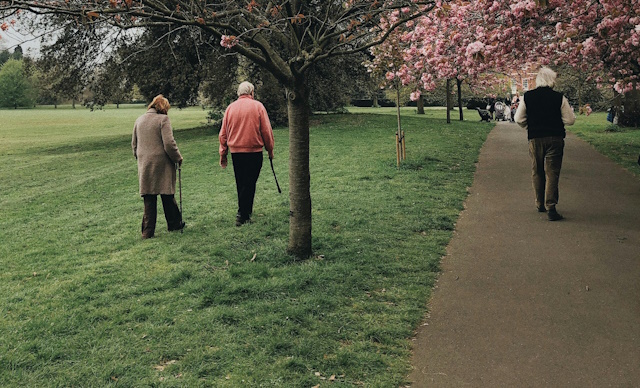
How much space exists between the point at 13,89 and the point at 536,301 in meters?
105

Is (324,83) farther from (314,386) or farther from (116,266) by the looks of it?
(314,386)

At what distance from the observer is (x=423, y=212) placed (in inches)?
370

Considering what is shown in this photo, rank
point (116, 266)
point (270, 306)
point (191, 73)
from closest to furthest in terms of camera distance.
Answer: point (270, 306), point (116, 266), point (191, 73)

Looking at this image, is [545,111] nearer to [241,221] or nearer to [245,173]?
[245,173]

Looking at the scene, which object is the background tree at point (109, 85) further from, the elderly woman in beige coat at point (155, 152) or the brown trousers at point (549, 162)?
the brown trousers at point (549, 162)

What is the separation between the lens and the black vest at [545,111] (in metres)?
8.45

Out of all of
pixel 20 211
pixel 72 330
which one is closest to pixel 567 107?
pixel 72 330

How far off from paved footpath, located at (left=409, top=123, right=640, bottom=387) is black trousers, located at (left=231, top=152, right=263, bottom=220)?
3005 millimetres

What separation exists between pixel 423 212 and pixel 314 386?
19.0 feet

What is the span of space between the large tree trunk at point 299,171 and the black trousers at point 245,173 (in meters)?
1.87

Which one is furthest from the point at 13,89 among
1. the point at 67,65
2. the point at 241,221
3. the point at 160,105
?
the point at 241,221

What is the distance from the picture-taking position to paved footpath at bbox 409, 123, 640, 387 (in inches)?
164

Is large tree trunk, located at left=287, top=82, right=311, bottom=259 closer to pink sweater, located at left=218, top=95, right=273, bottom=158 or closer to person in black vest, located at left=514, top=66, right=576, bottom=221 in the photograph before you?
pink sweater, located at left=218, top=95, right=273, bottom=158

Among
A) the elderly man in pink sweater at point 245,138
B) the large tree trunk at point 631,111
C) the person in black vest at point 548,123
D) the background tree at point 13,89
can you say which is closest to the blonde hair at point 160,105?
the elderly man in pink sweater at point 245,138
